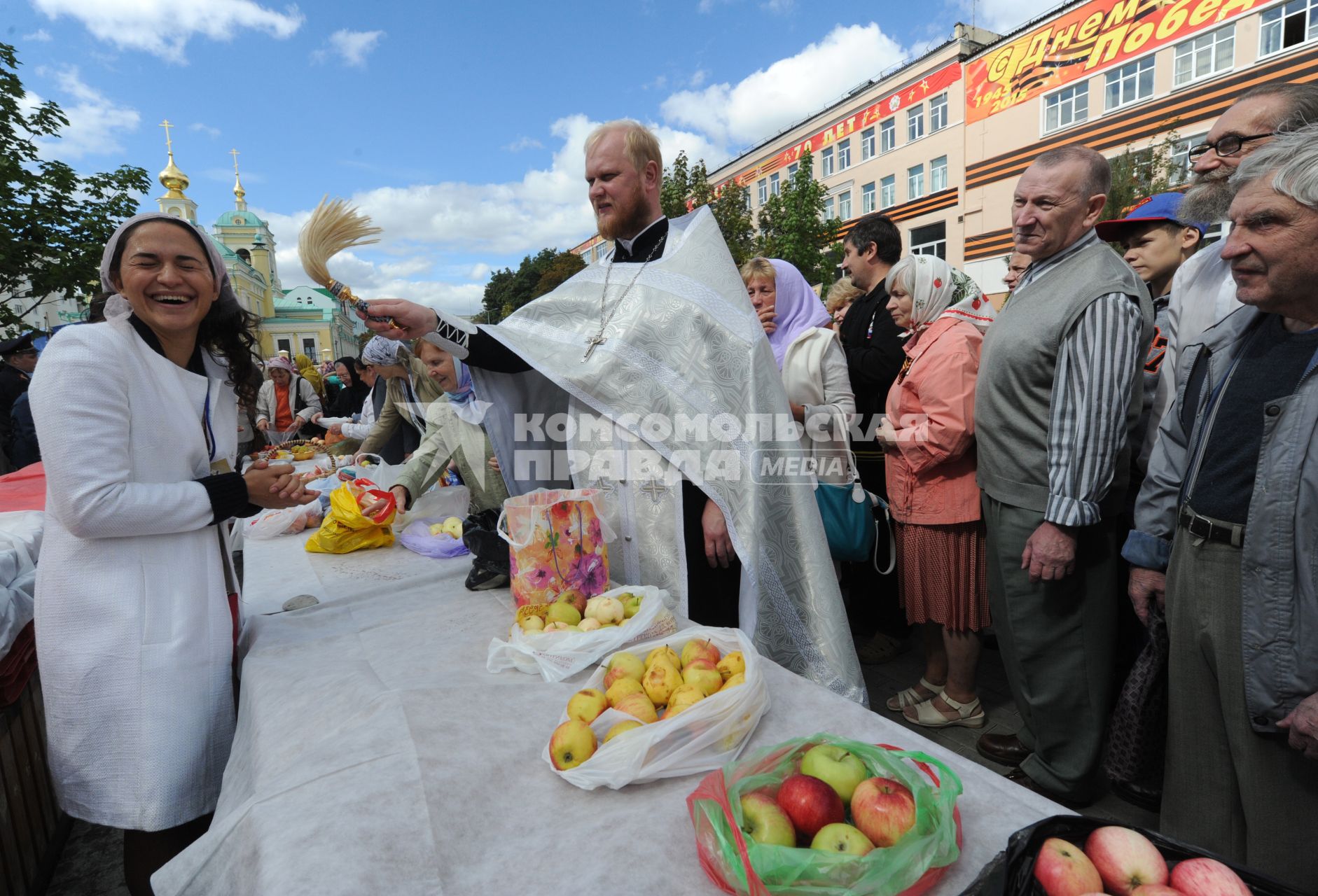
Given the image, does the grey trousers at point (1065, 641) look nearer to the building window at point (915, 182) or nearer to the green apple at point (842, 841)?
the green apple at point (842, 841)

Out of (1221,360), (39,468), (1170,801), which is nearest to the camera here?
(1221,360)

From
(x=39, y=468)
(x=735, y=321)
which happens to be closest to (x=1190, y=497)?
(x=735, y=321)

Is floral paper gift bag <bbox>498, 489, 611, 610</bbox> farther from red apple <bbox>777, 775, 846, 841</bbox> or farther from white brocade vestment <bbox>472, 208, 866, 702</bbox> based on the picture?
red apple <bbox>777, 775, 846, 841</bbox>

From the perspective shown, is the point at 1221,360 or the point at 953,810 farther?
the point at 1221,360

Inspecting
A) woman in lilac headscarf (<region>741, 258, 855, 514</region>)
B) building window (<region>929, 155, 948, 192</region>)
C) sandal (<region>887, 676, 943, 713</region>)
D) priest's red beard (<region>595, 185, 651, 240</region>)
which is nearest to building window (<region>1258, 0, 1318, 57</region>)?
building window (<region>929, 155, 948, 192</region>)

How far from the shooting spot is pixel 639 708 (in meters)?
1.27

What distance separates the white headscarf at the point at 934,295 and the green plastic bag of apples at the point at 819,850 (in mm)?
2111

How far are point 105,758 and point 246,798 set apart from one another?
24.5 inches

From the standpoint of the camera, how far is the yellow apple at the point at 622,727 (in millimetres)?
1203

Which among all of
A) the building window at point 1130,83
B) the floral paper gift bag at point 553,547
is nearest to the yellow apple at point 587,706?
the floral paper gift bag at point 553,547

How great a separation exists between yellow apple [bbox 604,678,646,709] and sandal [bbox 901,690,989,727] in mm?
2057

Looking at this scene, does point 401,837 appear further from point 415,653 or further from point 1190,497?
point 1190,497

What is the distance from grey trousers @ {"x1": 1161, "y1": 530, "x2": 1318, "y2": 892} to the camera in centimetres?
149

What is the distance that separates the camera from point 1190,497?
1630 mm
